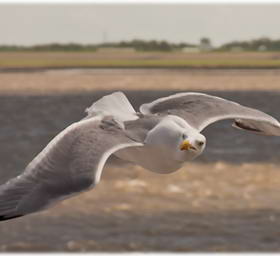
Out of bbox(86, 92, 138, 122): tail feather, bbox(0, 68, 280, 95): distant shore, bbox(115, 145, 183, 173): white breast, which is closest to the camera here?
bbox(115, 145, 183, 173): white breast

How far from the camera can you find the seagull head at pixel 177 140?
6.31ft

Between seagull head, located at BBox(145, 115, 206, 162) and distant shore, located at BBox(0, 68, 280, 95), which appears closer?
seagull head, located at BBox(145, 115, 206, 162)

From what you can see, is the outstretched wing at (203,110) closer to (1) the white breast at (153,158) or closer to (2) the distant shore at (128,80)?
(1) the white breast at (153,158)

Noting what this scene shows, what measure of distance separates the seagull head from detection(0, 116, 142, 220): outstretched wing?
7 cm

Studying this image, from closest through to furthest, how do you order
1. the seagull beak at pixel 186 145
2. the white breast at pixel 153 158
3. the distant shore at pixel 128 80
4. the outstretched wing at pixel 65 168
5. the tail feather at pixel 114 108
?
the outstretched wing at pixel 65 168
the seagull beak at pixel 186 145
the white breast at pixel 153 158
the tail feather at pixel 114 108
the distant shore at pixel 128 80

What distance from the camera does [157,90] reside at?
15125 millimetres

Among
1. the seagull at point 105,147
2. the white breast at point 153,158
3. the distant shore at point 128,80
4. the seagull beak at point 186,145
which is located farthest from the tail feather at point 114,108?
the distant shore at point 128,80

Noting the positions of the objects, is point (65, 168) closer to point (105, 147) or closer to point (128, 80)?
point (105, 147)

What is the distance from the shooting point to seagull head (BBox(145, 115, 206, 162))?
192cm

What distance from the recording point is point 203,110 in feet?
7.66

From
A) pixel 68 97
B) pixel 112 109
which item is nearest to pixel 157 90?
pixel 68 97

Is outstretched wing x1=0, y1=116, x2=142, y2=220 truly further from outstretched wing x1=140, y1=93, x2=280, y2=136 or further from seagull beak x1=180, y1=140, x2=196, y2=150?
outstretched wing x1=140, y1=93, x2=280, y2=136

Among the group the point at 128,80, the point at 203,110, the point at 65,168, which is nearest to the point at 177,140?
the point at 65,168

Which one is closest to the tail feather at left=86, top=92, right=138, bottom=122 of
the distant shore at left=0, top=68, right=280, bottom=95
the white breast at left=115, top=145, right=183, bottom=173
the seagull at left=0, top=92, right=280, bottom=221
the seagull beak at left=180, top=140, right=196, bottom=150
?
the seagull at left=0, top=92, right=280, bottom=221
